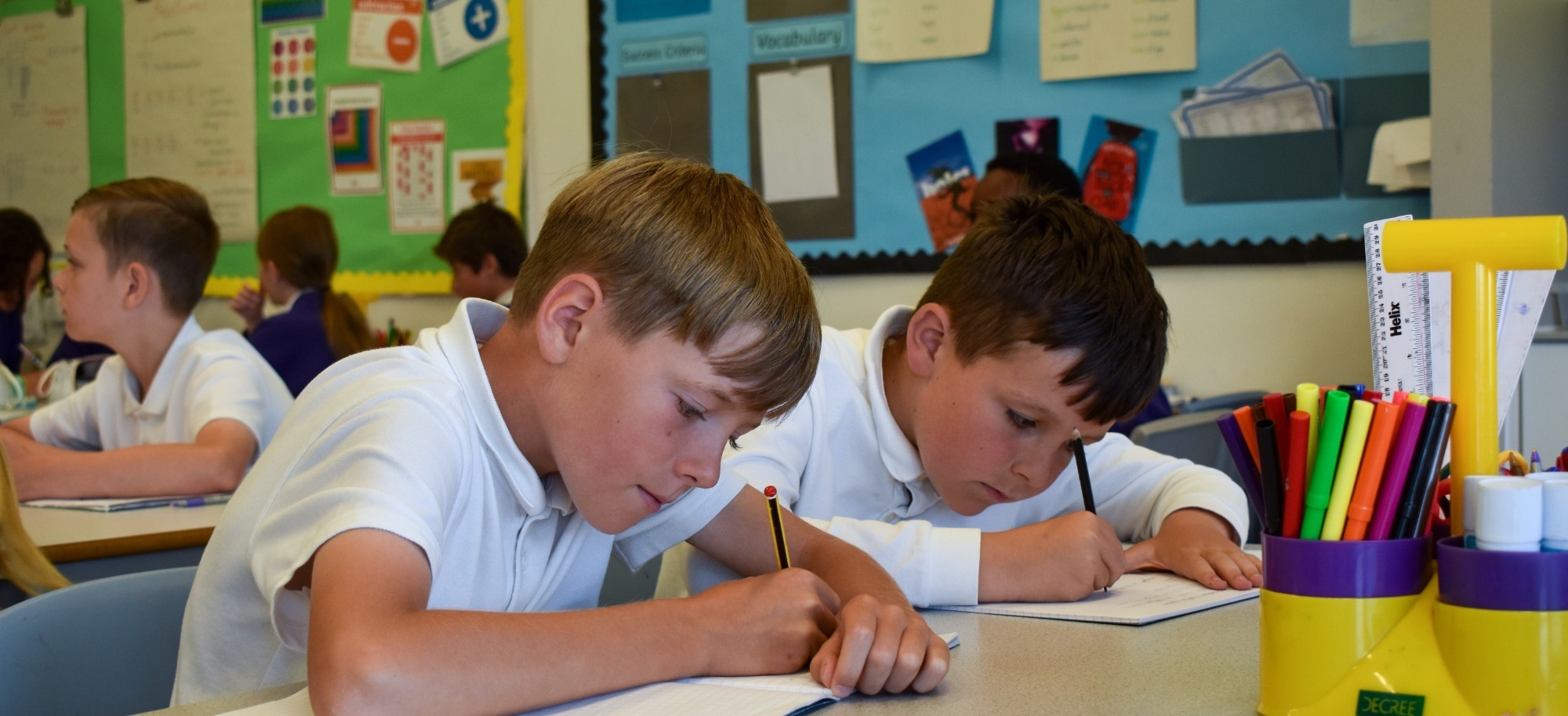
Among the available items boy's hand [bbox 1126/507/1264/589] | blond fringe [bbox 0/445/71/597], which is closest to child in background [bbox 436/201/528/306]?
blond fringe [bbox 0/445/71/597]

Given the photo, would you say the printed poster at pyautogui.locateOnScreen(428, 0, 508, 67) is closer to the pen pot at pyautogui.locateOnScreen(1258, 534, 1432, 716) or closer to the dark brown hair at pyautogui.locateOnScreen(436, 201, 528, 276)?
the dark brown hair at pyautogui.locateOnScreen(436, 201, 528, 276)

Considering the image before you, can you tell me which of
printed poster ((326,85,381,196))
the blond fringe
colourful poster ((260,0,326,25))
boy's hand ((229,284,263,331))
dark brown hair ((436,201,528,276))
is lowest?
the blond fringe

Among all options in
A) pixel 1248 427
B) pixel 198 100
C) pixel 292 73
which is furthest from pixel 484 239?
pixel 1248 427

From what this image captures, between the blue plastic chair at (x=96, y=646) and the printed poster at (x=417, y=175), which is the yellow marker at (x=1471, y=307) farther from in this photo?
the printed poster at (x=417, y=175)

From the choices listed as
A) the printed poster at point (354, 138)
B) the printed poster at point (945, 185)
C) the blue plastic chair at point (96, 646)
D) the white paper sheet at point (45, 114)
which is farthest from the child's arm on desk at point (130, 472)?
the white paper sheet at point (45, 114)

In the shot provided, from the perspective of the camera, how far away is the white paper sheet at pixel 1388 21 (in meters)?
2.36

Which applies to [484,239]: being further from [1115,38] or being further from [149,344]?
[1115,38]

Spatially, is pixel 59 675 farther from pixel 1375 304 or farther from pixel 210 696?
pixel 1375 304

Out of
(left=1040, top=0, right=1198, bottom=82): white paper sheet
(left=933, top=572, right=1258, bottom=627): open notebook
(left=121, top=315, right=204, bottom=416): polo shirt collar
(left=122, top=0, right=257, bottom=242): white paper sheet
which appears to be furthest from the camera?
(left=122, top=0, right=257, bottom=242): white paper sheet

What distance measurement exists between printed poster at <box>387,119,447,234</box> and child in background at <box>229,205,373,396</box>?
0.21 meters

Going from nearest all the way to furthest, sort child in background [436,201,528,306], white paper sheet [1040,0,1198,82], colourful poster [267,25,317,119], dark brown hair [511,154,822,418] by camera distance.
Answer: dark brown hair [511,154,822,418] → white paper sheet [1040,0,1198,82] → child in background [436,201,528,306] → colourful poster [267,25,317,119]

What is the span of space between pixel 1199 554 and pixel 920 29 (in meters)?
1.92

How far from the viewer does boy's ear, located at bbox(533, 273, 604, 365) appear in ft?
2.95

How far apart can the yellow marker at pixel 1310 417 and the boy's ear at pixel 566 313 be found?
0.47 metres
